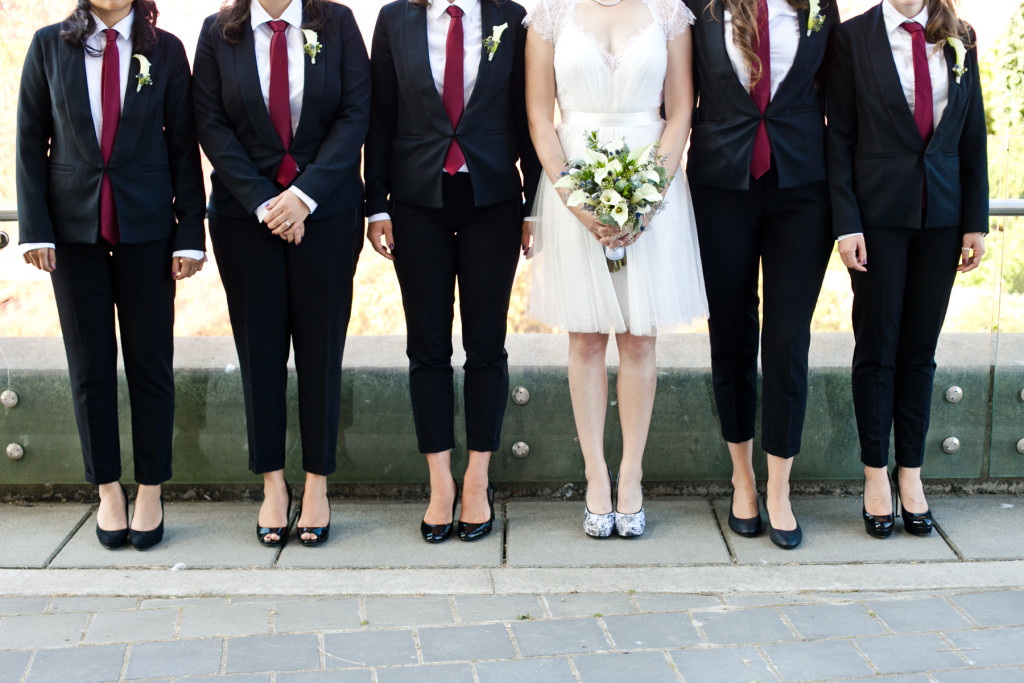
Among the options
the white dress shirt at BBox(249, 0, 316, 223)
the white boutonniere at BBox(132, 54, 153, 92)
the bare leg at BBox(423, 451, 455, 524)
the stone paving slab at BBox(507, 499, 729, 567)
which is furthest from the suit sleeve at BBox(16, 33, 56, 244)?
the stone paving slab at BBox(507, 499, 729, 567)

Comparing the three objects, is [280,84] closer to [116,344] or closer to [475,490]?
[116,344]

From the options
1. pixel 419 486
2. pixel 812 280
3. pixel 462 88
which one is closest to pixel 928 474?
pixel 812 280

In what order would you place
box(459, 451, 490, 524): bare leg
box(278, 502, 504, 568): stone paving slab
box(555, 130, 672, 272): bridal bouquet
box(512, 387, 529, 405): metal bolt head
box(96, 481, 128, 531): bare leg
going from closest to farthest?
1. box(555, 130, 672, 272): bridal bouquet
2. box(278, 502, 504, 568): stone paving slab
3. box(96, 481, 128, 531): bare leg
4. box(459, 451, 490, 524): bare leg
5. box(512, 387, 529, 405): metal bolt head

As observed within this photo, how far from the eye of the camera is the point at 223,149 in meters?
3.71

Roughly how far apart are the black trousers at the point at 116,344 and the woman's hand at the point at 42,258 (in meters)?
0.04

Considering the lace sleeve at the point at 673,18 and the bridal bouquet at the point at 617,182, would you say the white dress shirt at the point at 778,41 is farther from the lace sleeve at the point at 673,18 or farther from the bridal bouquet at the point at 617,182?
the bridal bouquet at the point at 617,182

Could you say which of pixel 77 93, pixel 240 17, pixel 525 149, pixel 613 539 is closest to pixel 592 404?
pixel 613 539

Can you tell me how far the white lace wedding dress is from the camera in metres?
3.77

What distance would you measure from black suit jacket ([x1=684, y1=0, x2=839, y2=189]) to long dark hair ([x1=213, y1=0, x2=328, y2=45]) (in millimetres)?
1283

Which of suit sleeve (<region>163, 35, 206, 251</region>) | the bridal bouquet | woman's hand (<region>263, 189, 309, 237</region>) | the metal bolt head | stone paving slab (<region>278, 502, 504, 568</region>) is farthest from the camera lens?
the metal bolt head

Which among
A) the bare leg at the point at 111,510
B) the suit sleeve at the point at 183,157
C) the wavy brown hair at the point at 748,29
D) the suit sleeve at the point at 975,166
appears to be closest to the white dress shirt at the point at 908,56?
the suit sleeve at the point at 975,166

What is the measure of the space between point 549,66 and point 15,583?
253cm

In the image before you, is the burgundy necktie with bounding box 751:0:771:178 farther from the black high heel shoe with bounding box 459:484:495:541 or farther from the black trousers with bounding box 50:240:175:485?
the black trousers with bounding box 50:240:175:485

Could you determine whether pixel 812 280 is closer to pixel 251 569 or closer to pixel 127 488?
pixel 251 569
